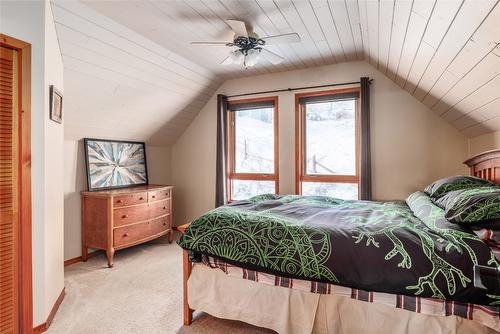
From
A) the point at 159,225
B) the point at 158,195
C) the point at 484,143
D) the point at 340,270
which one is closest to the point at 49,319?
the point at 159,225

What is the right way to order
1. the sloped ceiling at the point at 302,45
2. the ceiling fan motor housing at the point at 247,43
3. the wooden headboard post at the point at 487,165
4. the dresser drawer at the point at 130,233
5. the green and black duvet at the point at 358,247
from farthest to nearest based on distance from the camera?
the dresser drawer at the point at 130,233 < the ceiling fan motor housing at the point at 247,43 < the wooden headboard post at the point at 487,165 < the sloped ceiling at the point at 302,45 < the green and black duvet at the point at 358,247

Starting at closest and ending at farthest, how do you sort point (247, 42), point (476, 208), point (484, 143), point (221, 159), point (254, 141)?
point (476, 208)
point (247, 42)
point (484, 143)
point (221, 159)
point (254, 141)

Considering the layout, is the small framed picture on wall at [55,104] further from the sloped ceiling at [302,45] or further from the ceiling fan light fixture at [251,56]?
the ceiling fan light fixture at [251,56]

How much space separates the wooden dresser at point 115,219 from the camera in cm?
317

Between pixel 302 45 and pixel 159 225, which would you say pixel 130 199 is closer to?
pixel 159 225

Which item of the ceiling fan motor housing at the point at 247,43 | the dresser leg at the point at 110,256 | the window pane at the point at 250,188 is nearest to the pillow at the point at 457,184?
the ceiling fan motor housing at the point at 247,43

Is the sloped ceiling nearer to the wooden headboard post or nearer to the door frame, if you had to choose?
the wooden headboard post

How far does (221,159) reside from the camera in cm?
419

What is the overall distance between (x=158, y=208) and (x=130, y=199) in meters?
0.51

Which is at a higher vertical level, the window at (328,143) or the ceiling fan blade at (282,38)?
the ceiling fan blade at (282,38)

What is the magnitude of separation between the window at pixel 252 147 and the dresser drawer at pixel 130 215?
138 centimetres

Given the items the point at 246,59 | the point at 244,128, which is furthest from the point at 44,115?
the point at 244,128

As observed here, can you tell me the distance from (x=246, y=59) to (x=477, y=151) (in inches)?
105

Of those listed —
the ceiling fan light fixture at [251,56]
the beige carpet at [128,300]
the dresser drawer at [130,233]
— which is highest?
the ceiling fan light fixture at [251,56]
